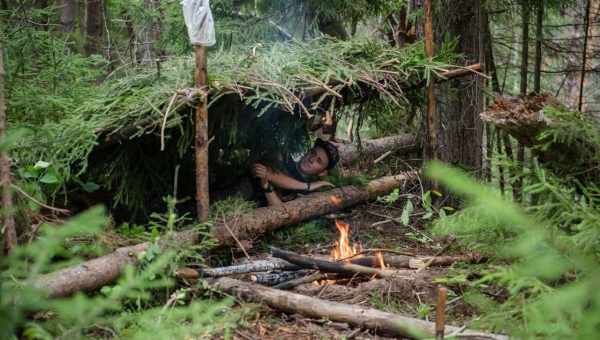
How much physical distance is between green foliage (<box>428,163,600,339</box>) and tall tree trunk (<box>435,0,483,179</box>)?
4.68 metres

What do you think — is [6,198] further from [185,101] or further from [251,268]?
[251,268]

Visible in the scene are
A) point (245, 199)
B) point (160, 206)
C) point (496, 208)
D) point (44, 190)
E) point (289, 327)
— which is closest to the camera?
point (496, 208)

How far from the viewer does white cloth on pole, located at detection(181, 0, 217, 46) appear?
5.81 meters

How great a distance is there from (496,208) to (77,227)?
50.9 inches

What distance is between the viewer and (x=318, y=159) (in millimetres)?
8156

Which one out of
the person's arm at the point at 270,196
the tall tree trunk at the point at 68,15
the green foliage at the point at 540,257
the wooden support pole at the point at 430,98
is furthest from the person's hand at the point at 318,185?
the tall tree trunk at the point at 68,15

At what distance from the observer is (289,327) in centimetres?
A: 502

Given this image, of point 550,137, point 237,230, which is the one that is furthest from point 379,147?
point 550,137

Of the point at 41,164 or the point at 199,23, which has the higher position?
the point at 199,23

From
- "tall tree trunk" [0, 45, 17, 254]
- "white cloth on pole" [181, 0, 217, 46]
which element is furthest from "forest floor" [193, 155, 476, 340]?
"white cloth on pole" [181, 0, 217, 46]

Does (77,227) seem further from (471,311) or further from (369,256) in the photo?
(369,256)

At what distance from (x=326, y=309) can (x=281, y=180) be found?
2.95m

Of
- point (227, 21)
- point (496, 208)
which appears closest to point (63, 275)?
point (496, 208)

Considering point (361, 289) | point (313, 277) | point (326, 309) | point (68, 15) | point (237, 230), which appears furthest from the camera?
point (68, 15)
